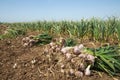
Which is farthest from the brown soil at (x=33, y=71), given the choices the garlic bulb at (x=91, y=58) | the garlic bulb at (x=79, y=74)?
the garlic bulb at (x=91, y=58)

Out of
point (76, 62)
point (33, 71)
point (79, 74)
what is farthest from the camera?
point (33, 71)

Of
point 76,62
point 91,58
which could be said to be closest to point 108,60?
point 91,58

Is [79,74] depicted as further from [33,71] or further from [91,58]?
[33,71]

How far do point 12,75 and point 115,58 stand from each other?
1548mm

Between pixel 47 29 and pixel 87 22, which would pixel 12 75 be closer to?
pixel 87 22

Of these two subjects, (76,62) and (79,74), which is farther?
(76,62)

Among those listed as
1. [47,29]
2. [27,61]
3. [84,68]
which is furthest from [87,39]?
[47,29]

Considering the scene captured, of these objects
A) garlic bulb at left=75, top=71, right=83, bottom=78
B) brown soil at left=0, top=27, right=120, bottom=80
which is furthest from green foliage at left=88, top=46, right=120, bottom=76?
garlic bulb at left=75, top=71, right=83, bottom=78

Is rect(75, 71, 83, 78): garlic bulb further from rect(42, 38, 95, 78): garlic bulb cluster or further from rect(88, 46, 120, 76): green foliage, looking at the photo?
rect(88, 46, 120, 76): green foliage

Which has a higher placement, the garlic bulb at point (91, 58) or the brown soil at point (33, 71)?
the garlic bulb at point (91, 58)

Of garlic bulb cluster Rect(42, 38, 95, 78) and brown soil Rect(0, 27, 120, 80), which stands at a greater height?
garlic bulb cluster Rect(42, 38, 95, 78)

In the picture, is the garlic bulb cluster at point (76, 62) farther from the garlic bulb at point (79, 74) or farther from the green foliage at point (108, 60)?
the green foliage at point (108, 60)

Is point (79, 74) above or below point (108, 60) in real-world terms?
below

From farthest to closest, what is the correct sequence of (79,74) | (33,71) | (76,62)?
(33,71) < (76,62) < (79,74)
